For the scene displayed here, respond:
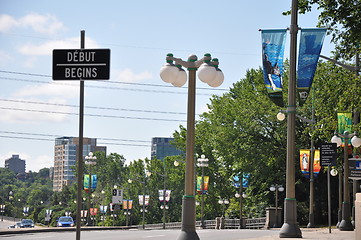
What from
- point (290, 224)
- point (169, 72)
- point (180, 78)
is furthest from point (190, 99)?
point (290, 224)

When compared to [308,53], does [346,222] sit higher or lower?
lower

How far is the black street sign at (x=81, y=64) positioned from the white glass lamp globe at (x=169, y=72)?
6.43 metres

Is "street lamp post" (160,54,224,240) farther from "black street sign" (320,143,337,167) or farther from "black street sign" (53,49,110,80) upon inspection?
"black street sign" (320,143,337,167)

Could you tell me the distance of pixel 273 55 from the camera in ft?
81.7

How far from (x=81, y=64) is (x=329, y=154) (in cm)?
2610

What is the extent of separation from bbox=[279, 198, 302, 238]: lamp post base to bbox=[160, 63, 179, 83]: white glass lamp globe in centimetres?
865

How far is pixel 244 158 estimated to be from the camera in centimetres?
6297

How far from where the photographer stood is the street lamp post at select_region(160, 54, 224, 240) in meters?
16.9

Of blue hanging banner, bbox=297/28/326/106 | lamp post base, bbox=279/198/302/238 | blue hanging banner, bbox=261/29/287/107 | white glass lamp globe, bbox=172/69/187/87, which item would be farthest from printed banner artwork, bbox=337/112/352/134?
white glass lamp globe, bbox=172/69/187/87

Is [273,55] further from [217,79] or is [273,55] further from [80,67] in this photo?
[80,67]

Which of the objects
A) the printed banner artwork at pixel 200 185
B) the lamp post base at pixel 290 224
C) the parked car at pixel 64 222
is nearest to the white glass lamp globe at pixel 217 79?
the lamp post base at pixel 290 224

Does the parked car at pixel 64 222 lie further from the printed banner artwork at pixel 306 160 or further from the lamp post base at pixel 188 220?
the lamp post base at pixel 188 220

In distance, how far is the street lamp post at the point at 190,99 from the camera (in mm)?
16891

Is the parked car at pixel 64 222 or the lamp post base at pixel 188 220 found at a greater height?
the lamp post base at pixel 188 220
